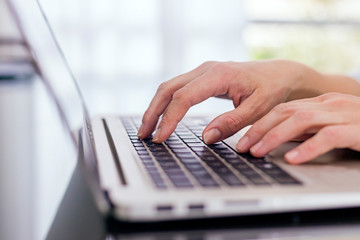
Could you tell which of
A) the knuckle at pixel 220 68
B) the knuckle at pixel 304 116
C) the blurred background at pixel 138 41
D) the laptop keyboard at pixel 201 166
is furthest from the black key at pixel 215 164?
the blurred background at pixel 138 41

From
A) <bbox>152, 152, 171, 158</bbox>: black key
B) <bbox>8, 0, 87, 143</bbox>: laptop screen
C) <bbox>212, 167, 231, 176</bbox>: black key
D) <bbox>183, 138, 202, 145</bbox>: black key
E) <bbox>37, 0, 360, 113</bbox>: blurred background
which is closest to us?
<bbox>212, 167, 231, 176</bbox>: black key

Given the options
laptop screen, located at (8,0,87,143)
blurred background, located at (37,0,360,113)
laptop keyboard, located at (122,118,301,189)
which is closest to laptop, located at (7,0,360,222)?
laptop keyboard, located at (122,118,301,189)

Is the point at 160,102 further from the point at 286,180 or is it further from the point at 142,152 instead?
the point at 286,180

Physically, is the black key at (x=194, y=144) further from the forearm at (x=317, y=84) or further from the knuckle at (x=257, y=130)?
the forearm at (x=317, y=84)

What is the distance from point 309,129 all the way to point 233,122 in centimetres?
13

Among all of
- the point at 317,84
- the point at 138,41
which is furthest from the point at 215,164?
the point at 138,41

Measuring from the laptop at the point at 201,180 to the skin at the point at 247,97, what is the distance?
0.02m

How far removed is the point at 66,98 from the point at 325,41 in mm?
2790

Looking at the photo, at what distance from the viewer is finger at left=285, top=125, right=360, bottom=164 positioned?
509 millimetres

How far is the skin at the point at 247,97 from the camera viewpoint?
570 mm

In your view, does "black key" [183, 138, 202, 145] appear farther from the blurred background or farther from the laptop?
the blurred background

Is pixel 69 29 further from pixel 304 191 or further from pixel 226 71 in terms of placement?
pixel 304 191

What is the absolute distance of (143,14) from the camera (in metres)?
2.37

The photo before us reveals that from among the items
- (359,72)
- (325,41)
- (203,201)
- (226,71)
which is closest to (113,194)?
(203,201)
